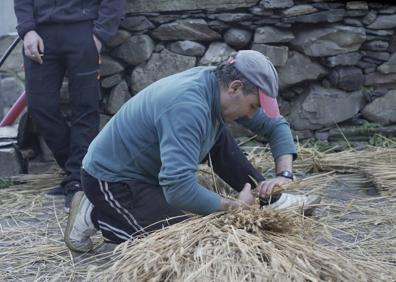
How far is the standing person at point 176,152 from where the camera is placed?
3449mm

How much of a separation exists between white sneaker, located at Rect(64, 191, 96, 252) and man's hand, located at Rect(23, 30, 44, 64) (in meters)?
1.54

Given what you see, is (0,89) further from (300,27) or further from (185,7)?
(300,27)

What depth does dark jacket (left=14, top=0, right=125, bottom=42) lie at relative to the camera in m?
5.30

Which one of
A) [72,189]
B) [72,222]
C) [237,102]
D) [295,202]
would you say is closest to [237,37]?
[72,189]

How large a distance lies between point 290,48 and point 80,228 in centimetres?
270

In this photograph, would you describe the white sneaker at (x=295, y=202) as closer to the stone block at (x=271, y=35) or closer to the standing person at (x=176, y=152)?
the standing person at (x=176, y=152)

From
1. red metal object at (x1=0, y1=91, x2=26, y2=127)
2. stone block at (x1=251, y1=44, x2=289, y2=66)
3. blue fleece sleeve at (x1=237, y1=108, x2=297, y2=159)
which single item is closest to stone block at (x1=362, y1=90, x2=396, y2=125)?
stone block at (x1=251, y1=44, x2=289, y2=66)

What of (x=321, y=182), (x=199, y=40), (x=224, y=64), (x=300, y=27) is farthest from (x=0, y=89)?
(x=224, y=64)

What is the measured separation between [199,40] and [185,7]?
260mm

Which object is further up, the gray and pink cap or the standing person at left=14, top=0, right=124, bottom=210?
the gray and pink cap

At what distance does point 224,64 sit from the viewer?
3.58m

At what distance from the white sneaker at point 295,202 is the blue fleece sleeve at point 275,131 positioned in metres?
0.22

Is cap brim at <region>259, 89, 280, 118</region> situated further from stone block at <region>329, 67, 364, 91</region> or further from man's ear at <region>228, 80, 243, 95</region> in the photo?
stone block at <region>329, 67, 364, 91</region>

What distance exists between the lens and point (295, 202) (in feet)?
13.0
